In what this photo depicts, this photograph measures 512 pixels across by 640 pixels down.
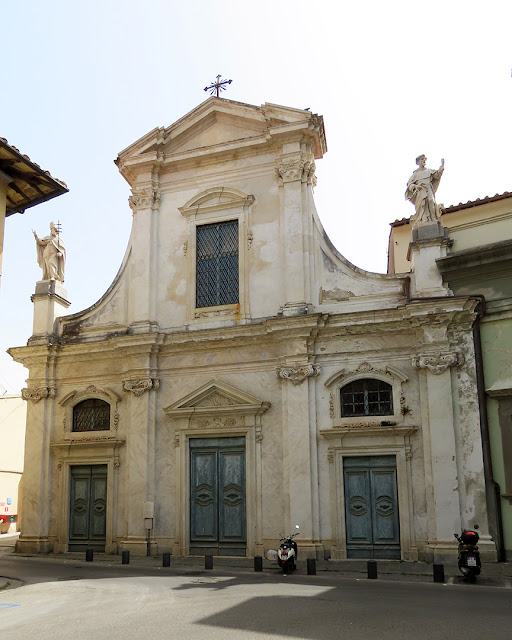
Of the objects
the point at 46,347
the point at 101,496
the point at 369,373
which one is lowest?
the point at 101,496

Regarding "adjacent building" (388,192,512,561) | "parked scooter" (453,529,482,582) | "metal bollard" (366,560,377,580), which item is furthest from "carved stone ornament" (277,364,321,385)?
"parked scooter" (453,529,482,582)

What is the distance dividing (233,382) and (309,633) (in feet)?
33.4

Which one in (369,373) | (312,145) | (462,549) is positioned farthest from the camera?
(312,145)

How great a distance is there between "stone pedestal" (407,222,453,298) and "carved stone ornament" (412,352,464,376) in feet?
4.89

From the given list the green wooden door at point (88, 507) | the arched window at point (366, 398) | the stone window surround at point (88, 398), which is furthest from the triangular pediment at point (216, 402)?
the green wooden door at point (88, 507)

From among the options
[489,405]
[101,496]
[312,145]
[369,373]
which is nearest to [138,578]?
[101,496]

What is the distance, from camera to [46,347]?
19.2 metres

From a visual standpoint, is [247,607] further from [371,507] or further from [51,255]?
[51,255]

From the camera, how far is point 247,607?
29.9 feet

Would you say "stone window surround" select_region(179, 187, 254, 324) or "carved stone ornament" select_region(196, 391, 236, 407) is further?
"stone window surround" select_region(179, 187, 254, 324)

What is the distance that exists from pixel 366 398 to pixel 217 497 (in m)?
4.51

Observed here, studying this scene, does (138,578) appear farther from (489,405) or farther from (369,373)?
(489,405)

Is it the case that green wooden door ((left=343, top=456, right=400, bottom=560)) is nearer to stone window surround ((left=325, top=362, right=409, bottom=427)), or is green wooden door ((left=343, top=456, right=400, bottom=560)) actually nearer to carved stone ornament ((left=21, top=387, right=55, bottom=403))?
stone window surround ((left=325, top=362, right=409, bottom=427))

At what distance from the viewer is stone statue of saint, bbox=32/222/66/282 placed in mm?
20219
